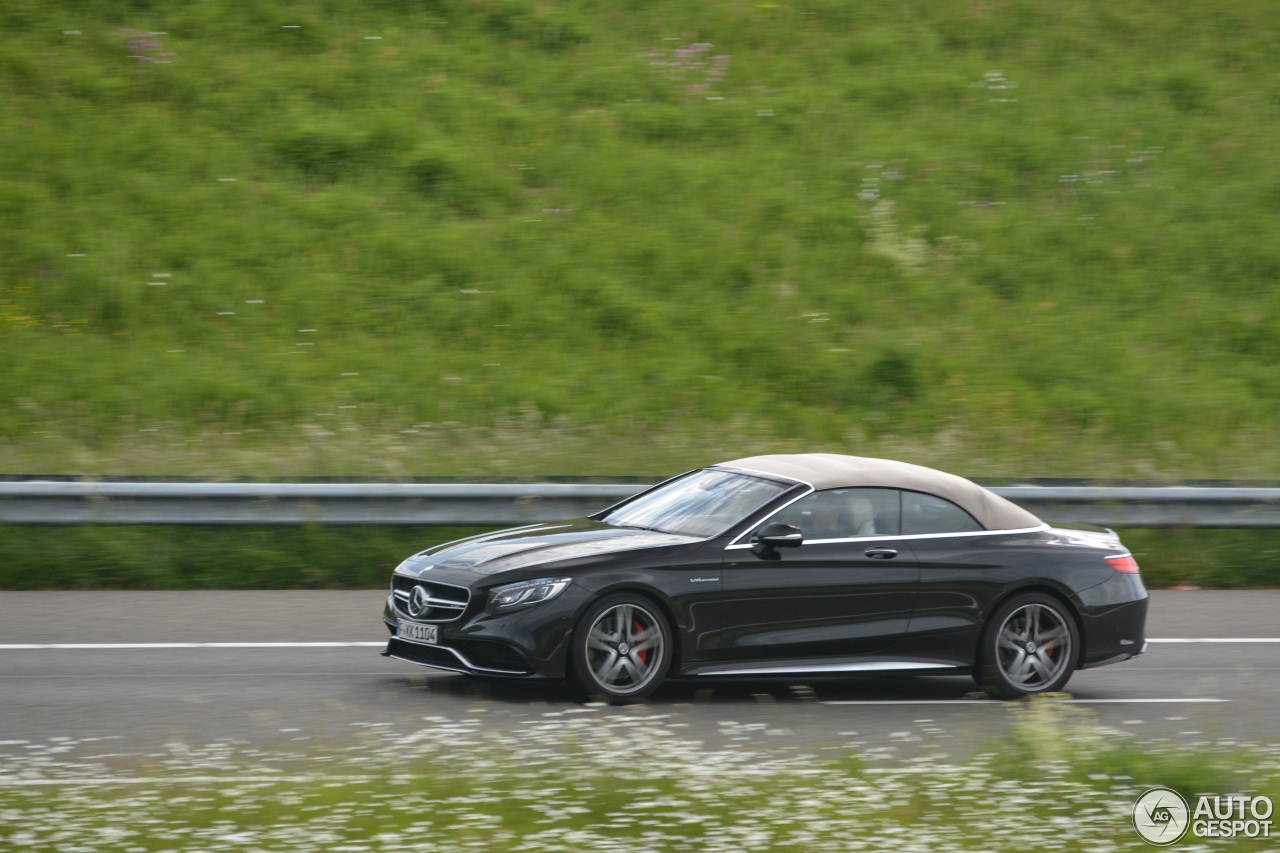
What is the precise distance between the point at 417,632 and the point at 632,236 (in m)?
10.4

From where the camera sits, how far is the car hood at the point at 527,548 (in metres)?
8.13

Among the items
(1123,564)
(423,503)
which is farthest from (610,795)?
(423,503)

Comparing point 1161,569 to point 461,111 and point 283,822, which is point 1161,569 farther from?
point 461,111

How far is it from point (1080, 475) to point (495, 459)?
5275mm

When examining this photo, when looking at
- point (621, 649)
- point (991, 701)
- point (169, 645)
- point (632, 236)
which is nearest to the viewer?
point (621, 649)

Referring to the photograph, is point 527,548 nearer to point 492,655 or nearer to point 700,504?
point 492,655

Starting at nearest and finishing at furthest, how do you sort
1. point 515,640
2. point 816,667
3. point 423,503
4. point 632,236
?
point 515,640
point 816,667
point 423,503
point 632,236

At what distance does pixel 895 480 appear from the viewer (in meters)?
8.78

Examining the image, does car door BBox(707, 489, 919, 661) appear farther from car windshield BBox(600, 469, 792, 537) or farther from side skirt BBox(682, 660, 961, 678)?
car windshield BBox(600, 469, 792, 537)

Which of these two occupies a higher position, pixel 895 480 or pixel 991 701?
pixel 895 480

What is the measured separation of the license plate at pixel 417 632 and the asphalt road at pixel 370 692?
1.01ft

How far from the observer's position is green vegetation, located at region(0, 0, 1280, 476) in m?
14.7

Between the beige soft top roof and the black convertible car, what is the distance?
0.04 feet

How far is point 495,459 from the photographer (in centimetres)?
A: 1324
